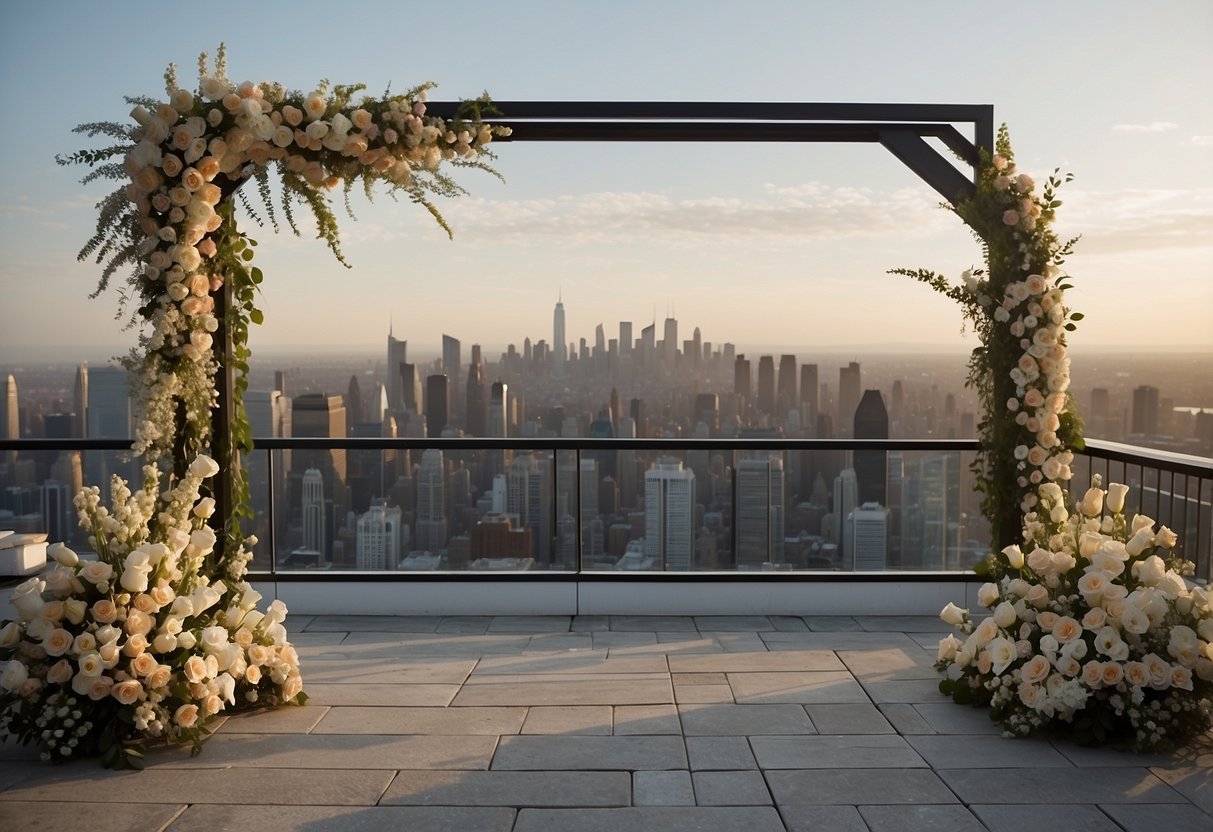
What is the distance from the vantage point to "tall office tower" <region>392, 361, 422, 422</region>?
5738 mm

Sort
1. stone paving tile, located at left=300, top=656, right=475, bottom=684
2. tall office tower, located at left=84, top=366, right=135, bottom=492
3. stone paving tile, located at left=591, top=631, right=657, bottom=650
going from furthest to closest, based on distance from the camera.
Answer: tall office tower, located at left=84, top=366, right=135, bottom=492 → stone paving tile, located at left=591, top=631, right=657, bottom=650 → stone paving tile, located at left=300, top=656, right=475, bottom=684

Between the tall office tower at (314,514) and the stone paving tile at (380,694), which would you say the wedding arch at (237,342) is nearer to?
the stone paving tile at (380,694)

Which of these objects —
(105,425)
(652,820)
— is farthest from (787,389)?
(105,425)

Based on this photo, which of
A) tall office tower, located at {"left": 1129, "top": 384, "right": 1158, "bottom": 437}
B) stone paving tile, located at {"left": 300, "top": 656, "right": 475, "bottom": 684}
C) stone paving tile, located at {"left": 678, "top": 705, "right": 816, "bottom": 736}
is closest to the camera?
stone paving tile, located at {"left": 678, "top": 705, "right": 816, "bottom": 736}

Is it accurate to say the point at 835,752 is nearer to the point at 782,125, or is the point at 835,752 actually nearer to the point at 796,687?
the point at 796,687

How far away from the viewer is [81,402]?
5.27 metres

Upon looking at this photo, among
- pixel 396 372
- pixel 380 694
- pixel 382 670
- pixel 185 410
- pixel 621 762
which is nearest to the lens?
pixel 621 762

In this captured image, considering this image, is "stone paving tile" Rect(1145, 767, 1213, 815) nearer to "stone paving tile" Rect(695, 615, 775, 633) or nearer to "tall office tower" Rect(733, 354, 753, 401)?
"stone paving tile" Rect(695, 615, 775, 633)

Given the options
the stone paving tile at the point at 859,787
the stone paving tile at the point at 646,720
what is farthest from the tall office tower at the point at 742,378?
the stone paving tile at the point at 859,787

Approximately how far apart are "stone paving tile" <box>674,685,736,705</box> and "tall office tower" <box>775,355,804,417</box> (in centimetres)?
207

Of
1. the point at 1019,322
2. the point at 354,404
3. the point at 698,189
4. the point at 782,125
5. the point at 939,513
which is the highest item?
the point at 698,189

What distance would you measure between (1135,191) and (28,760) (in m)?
6.64

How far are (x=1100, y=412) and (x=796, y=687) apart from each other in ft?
7.19

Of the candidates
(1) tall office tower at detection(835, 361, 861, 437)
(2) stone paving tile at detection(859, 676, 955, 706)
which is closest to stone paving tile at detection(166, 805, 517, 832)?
(2) stone paving tile at detection(859, 676, 955, 706)
